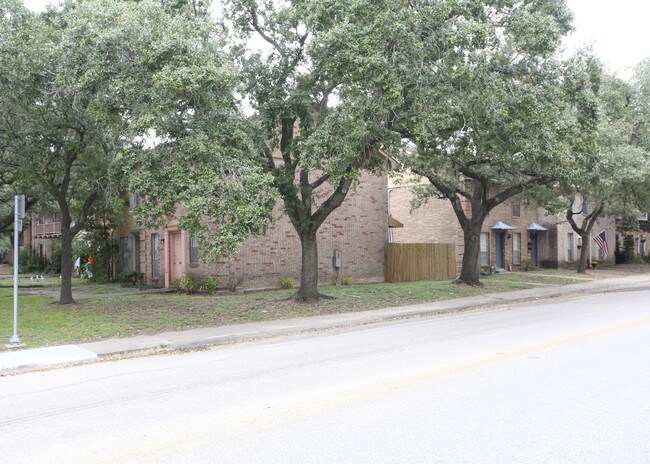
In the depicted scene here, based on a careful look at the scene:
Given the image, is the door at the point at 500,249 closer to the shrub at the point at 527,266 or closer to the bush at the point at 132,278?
the shrub at the point at 527,266

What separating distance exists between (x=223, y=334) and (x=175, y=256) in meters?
12.9

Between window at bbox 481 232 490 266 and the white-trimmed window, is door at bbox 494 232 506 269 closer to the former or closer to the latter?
window at bbox 481 232 490 266

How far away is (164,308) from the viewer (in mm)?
17062

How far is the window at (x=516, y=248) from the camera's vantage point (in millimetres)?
35938

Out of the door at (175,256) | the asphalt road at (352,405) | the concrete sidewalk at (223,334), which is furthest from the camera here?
the door at (175,256)

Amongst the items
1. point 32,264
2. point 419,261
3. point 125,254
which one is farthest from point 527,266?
point 32,264

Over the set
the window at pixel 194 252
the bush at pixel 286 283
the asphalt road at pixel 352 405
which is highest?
the window at pixel 194 252

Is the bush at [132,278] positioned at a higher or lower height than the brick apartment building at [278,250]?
lower

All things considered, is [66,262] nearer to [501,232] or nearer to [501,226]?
[501,226]

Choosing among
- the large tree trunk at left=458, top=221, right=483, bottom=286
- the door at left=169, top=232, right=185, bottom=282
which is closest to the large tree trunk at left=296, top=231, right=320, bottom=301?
the door at left=169, top=232, right=185, bottom=282

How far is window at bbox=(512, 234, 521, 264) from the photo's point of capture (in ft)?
118

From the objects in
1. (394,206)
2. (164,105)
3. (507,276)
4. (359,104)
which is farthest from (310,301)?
(394,206)

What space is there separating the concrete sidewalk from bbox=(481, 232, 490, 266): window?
12.5m

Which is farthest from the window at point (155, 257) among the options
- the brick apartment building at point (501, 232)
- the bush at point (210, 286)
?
the brick apartment building at point (501, 232)
